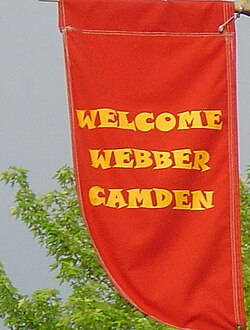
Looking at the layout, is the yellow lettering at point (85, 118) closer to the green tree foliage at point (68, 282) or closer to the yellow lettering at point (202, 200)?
the yellow lettering at point (202, 200)

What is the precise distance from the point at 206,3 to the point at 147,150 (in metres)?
0.72

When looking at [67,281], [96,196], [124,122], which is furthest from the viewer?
[67,281]

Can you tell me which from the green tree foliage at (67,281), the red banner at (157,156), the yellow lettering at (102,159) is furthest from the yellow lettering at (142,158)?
the green tree foliage at (67,281)

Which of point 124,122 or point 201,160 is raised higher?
point 124,122

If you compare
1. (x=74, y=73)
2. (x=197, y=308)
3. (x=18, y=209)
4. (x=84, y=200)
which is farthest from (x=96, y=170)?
(x=18, y=209)

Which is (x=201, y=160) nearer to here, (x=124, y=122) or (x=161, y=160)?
(x=161, y=160)

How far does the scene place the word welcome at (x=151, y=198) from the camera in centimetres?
402

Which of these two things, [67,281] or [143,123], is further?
[67,281]

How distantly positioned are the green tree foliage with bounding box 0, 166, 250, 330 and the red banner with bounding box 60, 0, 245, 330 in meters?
2.49

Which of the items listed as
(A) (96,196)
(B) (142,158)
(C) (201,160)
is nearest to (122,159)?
(B) (142,158)

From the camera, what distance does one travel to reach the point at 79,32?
4.16 m

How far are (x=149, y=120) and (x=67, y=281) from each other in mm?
3207

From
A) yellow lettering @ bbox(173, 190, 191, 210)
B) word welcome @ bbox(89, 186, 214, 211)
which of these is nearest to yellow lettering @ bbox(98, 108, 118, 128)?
word welcome @ bbox(89, 186, 214, 211)

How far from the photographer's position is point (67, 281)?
7156 mm
